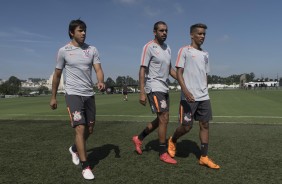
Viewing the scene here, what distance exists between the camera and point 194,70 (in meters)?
5.32

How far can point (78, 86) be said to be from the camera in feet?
16.0

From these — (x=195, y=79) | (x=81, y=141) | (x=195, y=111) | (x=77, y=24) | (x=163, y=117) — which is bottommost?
(x=81, y=141)

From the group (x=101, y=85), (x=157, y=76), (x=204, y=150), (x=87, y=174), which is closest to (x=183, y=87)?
(x=157, y=76)

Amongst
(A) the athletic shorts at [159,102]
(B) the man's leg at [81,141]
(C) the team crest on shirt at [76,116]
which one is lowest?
(B) the man's leg at [81,141]

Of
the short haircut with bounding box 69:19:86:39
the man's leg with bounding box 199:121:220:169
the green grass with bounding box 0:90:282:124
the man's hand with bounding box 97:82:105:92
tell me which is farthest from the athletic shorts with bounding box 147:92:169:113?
the green grass with bounding box 0:90:282:124

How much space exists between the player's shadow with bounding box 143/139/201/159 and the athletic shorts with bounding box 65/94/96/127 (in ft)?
5.70

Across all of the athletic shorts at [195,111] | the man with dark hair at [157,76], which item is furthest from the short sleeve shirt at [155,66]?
the athletic shorts at [195,111]

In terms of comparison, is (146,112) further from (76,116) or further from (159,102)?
(76,116)

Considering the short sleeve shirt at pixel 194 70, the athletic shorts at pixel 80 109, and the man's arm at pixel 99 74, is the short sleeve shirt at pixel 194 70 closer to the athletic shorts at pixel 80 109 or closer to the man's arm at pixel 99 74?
the man's arm at pixel 99 74

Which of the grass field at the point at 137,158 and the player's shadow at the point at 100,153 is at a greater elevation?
the grass field at the point at 137,158

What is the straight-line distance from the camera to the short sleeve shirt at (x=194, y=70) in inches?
209

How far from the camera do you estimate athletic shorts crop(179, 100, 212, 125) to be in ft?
17.4

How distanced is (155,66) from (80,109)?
1576 mm

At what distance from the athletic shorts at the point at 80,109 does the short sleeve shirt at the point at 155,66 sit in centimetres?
114
